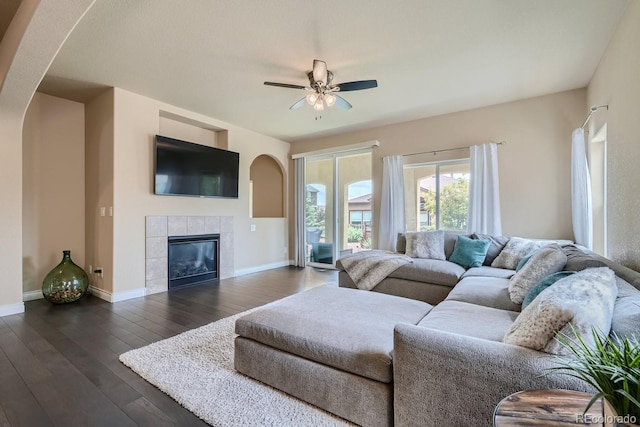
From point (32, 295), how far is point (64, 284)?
685mm

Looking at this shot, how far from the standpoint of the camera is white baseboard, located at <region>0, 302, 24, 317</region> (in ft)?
10.1

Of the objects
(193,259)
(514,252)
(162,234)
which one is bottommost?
(193,259)

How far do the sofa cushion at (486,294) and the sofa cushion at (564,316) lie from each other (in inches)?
35.4

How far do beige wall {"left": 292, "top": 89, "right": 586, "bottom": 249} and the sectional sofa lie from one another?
1.83 m

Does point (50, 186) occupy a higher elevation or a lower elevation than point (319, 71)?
lower

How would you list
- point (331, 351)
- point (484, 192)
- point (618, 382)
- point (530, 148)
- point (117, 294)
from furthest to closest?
point (484, 192), point (530, 148), point (117, 294), point (331, 351), point (618, 382)

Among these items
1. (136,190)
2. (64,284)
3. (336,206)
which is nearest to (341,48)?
(136,190)

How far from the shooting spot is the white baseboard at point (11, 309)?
3088 millimetres

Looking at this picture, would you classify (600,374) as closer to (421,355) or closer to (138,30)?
(421,355)

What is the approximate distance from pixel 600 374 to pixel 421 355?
672 millimetres

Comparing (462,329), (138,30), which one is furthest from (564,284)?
(138,30)

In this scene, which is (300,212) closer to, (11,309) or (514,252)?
(514,252)

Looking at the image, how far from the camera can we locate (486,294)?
2.33m

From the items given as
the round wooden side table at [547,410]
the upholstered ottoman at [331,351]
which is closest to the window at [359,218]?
the upholstered ottoman at [331,351]
